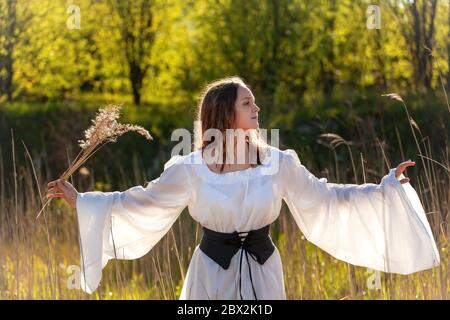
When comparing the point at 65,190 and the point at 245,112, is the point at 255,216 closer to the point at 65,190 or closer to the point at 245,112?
the point at 245,112

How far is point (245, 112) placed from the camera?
3662 millimetres

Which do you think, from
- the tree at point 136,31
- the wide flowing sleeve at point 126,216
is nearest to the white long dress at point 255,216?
the wide flowing sleeve at point 126,216

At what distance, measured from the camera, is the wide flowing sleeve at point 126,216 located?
12.3ft

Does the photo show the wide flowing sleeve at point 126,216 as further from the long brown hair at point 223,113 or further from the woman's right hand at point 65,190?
the long brown hair at point 223,113

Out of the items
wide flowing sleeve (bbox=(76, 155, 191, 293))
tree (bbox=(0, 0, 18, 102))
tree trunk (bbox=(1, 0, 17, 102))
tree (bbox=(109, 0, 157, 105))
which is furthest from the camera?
tree (bbox=(109, 0, 157, 105))

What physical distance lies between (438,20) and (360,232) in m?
7.60

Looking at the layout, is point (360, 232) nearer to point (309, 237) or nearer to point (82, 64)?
point (309, 237)

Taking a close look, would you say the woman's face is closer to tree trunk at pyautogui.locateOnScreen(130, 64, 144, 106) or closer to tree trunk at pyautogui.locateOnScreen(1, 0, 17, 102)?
tree trunk at pyautogui.locateOnScreen(1, 0, 17, 102)

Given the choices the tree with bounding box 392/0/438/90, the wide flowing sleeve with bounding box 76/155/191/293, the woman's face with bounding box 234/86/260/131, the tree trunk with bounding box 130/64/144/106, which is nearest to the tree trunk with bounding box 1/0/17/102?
the tree trunk with bounding box 130/64/144/106

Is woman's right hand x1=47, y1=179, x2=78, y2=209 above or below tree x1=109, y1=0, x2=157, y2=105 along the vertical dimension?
below

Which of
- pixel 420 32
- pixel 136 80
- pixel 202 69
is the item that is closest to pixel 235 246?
pixel 420 32

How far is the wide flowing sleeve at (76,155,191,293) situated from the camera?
375 cm

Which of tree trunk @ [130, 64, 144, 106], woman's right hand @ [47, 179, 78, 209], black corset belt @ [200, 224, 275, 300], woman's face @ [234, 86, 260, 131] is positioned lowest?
black corset belt @ [200, 224, 275, 300]
